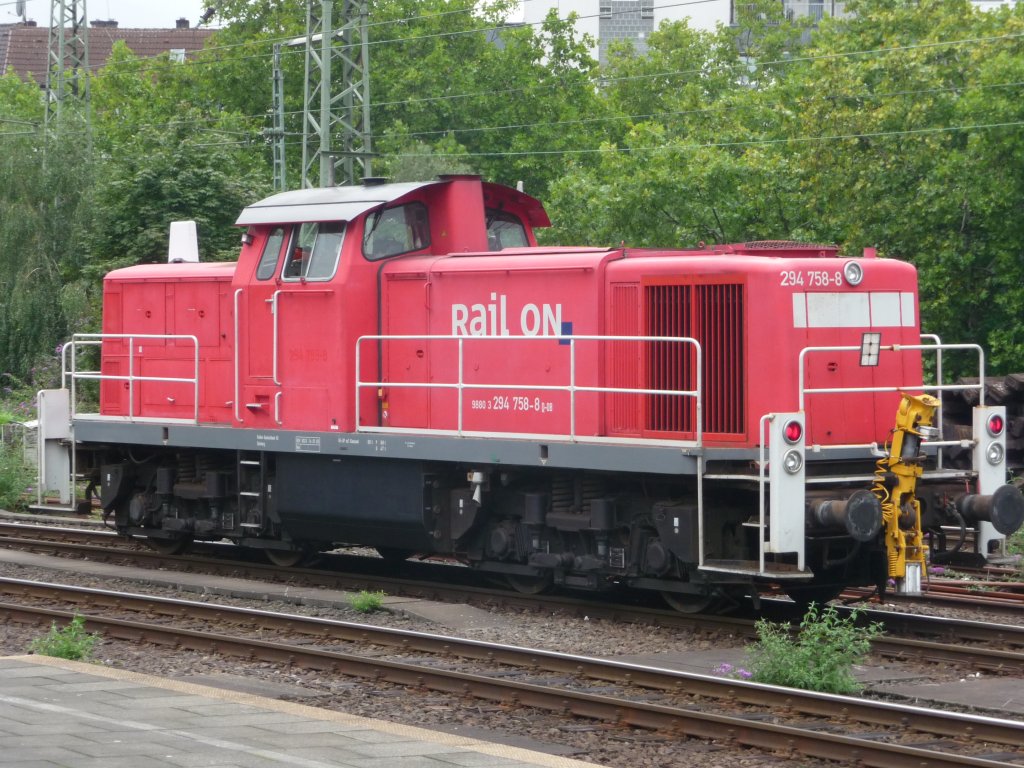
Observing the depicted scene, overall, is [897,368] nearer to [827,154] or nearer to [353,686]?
[353,686]

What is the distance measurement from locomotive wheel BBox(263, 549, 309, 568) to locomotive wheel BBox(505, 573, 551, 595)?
2.71 m

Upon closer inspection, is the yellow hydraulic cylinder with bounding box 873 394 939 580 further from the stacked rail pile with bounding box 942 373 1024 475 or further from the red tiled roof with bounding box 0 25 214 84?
the red tiled roof with bounding box 0 25 214 84

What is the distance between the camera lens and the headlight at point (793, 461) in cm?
984

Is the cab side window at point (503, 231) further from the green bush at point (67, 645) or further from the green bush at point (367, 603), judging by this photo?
the green bush at point (67, 645)

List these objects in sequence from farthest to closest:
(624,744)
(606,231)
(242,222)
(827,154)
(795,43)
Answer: (795,43) < (606,231) < (827,154) < (242,222) < (624,744)

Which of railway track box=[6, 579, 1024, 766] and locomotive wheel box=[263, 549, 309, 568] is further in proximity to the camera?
locomotive wheel box=[263, 549, 309, 568]

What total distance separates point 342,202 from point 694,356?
4019mm

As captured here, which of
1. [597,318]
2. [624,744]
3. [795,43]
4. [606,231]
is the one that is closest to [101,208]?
[606,231]

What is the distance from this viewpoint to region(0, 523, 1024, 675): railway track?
9.80 metres

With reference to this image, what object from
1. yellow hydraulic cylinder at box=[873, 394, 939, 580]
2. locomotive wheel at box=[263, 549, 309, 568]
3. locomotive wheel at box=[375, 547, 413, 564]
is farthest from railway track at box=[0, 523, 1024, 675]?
yellow hydraulic cylinder at box=[873, 394, 939, 580]

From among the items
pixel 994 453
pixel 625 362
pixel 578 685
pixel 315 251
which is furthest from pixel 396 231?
pixel 994 453

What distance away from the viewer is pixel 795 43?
65312 mm

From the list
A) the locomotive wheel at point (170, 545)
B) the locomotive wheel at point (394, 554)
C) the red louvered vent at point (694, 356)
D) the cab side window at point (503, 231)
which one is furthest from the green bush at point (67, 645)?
the locomotive wheel at point (170, 545)

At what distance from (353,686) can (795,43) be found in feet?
199
